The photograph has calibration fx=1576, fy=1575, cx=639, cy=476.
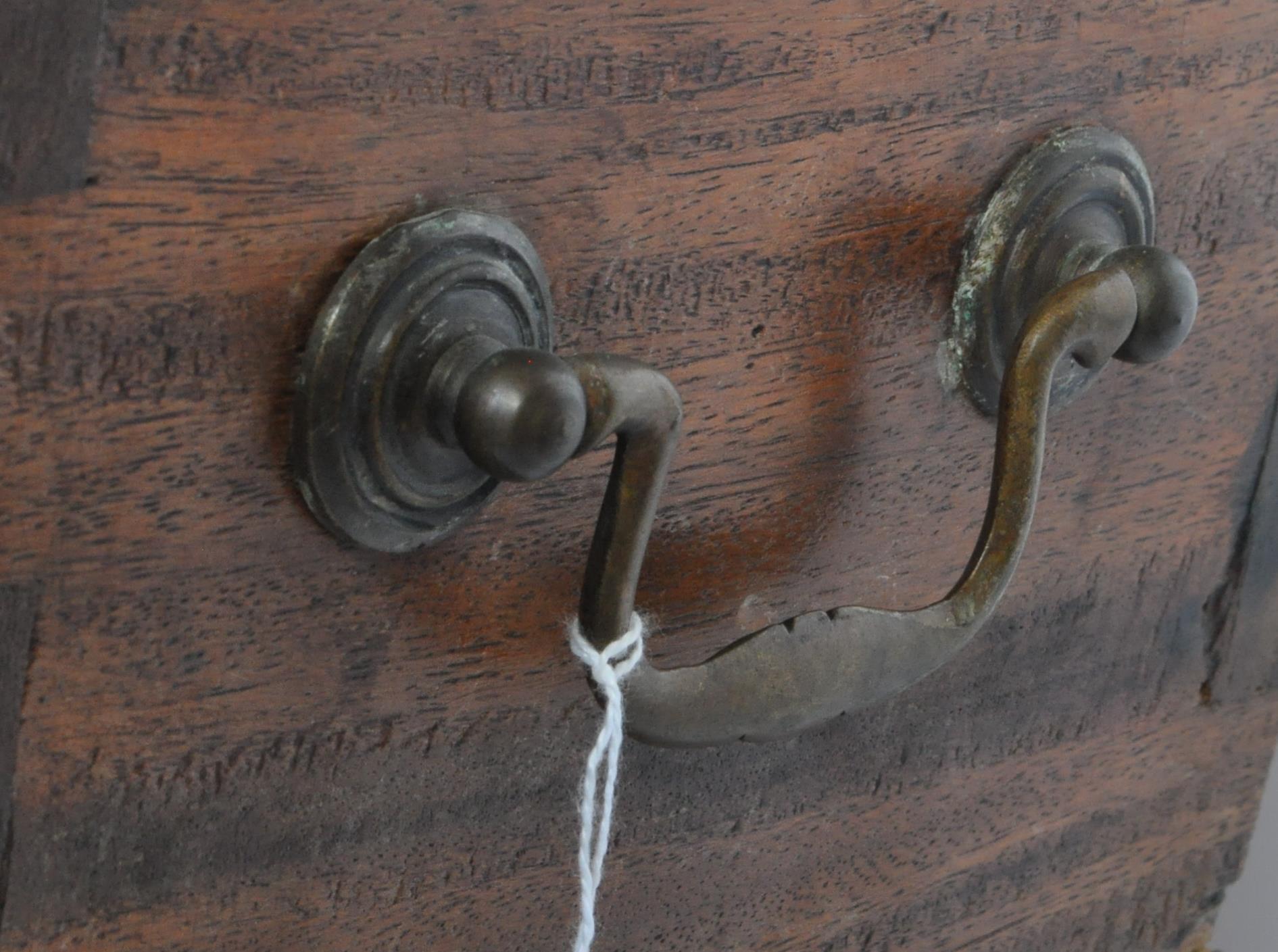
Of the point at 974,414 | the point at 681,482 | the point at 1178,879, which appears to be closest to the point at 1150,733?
the point at 1178,879

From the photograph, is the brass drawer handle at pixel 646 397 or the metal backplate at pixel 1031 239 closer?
the brass drawer handle at pixel 646 397

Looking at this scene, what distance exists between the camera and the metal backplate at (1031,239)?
584 millimetres

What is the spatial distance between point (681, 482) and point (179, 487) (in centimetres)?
18

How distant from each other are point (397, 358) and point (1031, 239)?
263mm

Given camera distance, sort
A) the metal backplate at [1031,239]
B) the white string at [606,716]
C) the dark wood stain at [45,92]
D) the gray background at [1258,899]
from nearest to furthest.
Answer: the dark wood stain at [45,92] → the white string at [606,716] → the metal backplate at [1031,239] → the gray background at [1258,899]

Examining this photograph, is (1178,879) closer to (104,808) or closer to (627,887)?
(627,887)

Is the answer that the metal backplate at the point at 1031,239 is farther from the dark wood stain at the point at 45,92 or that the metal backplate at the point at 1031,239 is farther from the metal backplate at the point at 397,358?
the dark wood stain at the point at 45,92

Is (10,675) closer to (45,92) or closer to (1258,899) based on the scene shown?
(45,92)

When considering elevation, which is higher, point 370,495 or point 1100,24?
point 1100,24

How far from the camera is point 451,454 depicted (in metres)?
0.47

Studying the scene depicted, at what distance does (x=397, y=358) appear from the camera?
45cm

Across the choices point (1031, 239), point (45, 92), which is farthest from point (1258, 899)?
point (45, 92)

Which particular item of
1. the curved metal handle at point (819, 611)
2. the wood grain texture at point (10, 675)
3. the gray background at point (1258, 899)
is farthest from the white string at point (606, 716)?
the gray background at point (1258, 899)

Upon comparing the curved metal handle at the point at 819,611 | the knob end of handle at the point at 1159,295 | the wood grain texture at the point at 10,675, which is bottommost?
the wood grain texture at the point at 10,675
